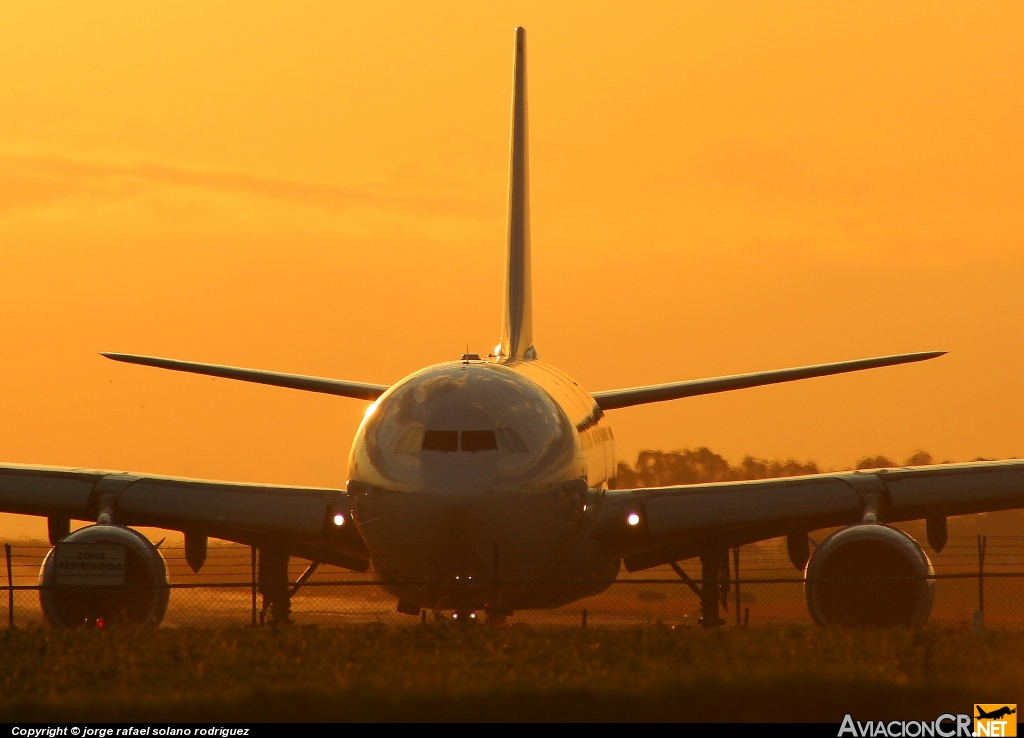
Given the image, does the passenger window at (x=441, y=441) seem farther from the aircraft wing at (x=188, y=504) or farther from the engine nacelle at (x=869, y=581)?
the engine nacelle at (x=869, y=581)

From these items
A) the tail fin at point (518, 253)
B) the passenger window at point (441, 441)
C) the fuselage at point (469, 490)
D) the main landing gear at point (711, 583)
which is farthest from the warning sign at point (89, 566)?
the tail fin at point (518, 253)

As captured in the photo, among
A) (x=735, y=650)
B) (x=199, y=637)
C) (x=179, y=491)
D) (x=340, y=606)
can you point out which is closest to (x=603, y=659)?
(x=735, y=650)

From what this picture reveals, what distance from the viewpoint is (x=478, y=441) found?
Answer: 20641 millimetres

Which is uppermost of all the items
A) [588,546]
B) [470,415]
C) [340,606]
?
[470,415]

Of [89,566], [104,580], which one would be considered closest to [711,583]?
[104,580]

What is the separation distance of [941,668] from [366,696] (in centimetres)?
499

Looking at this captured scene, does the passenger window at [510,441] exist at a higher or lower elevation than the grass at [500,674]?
higher

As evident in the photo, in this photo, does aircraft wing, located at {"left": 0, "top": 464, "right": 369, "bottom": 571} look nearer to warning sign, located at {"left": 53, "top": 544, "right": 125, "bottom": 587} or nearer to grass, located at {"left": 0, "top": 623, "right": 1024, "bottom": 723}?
warning sign, located at {"left": 53, "top": 544, "right": 125, "bottom": 587}

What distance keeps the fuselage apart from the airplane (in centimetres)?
2

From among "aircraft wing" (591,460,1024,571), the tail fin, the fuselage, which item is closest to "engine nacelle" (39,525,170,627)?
the fuselage

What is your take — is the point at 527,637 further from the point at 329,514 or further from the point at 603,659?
the point at 329,514

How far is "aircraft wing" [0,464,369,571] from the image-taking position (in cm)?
2334

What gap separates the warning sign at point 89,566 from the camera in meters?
22.3

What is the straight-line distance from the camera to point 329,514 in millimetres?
23094
